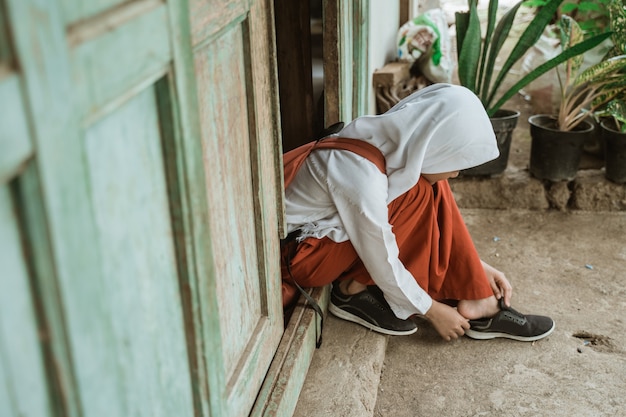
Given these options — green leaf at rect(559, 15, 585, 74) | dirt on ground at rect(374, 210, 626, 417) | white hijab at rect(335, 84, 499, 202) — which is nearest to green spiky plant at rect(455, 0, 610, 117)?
green leaf at rect(559, 15, 585, 74)

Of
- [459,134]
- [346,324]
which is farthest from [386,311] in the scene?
[459,134]

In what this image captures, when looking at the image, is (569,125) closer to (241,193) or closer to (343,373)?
(343,373)

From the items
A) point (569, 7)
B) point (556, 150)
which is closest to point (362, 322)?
point (556, 150)

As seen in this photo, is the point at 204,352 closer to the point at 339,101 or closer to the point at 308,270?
the point at 308,270

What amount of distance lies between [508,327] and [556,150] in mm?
1342

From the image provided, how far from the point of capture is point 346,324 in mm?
2426

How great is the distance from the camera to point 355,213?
84.8 inches

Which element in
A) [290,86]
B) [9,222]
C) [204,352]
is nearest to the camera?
[9,222]

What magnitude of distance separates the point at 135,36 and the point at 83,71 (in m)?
0.15

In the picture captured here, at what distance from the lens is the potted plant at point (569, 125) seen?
335cm

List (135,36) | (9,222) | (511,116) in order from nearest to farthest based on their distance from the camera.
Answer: (9,222)
(135,36)
(511,116)

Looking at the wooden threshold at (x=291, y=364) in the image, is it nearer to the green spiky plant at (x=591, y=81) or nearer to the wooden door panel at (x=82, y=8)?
the wooden door panel at (x=82, y=8)

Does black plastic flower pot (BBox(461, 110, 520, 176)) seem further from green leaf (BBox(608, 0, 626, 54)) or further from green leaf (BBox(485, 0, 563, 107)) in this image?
green leaf (BBox(608, 0, 626, 54))

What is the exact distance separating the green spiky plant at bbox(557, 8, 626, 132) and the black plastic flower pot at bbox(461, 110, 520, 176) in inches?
9.8
